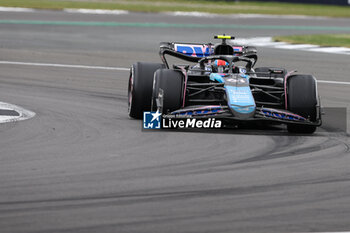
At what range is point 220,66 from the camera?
12.0 m

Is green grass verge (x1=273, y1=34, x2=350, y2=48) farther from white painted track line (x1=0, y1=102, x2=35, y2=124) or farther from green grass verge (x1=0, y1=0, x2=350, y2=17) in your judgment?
white painted track line (x1=0, y1=102, x2=35, y2=124)

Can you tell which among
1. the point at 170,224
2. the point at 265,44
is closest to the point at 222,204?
the point at 170,224

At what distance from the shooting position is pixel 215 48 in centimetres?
1247

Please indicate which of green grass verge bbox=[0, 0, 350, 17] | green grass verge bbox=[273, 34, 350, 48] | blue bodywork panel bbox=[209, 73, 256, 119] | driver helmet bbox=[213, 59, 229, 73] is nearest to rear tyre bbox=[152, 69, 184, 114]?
blue bodywork panel bbox=[209, 73, 256, 119]

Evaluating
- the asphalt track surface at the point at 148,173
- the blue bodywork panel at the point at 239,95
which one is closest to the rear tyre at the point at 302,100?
the asphalt track surface at the point at 148,173

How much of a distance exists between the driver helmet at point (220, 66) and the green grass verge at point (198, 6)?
22699 millimetres

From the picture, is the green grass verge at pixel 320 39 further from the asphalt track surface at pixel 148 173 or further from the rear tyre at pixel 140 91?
the rear tyre at pixel 140 91

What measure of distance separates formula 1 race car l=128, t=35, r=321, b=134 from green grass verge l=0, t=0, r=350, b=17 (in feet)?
74.7

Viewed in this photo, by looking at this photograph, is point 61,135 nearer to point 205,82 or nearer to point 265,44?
point 205,82

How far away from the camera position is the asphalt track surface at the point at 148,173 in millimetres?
6715

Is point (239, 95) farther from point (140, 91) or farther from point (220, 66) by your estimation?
point (140, 91)

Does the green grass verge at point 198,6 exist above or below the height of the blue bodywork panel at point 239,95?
above

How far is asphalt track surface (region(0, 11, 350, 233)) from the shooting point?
22.0ft

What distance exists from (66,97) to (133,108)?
2371 mm
